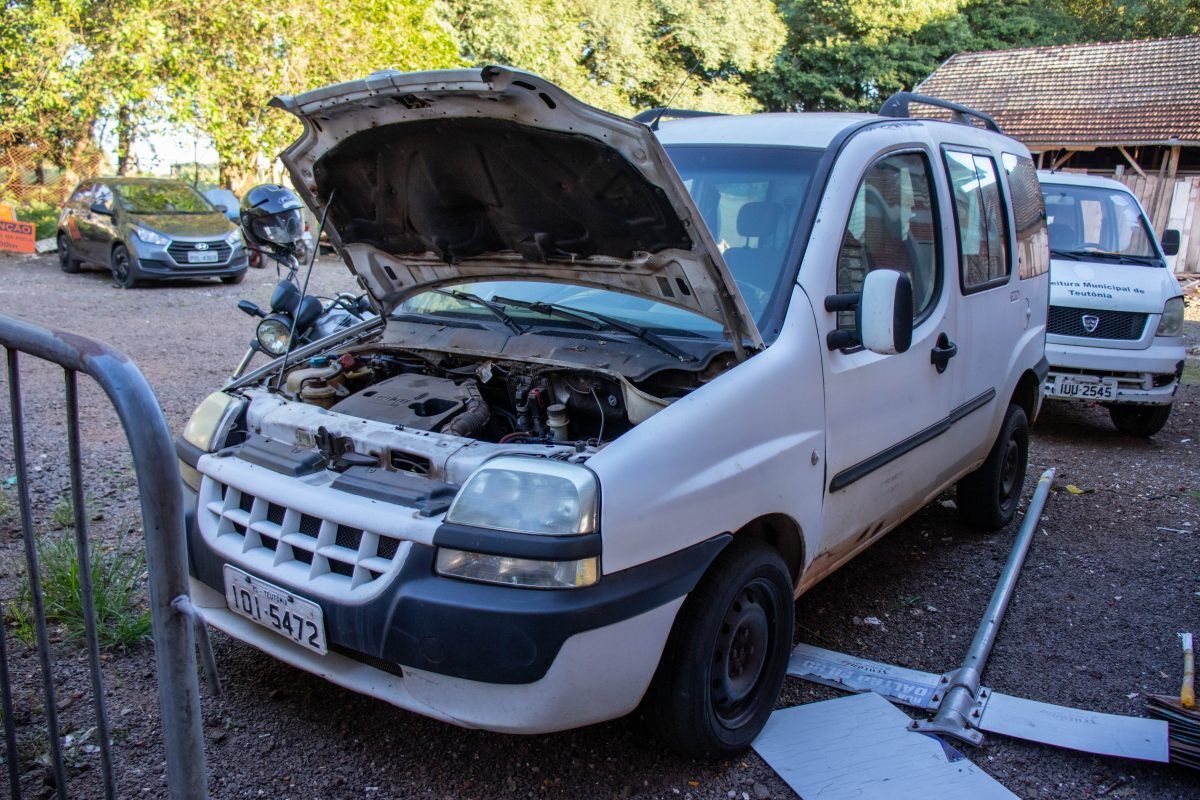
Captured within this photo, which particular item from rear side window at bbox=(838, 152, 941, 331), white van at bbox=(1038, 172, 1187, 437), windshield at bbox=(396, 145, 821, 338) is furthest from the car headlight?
windshield at bbox=(396, 145, 821, 338)

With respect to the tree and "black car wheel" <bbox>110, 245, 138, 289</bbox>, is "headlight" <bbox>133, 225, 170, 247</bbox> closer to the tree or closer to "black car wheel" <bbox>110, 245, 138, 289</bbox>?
"black car wheel" <bbox>110, 245, 138, 289</bbox>

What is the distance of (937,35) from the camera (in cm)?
2959

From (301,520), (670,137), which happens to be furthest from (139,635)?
(670,137)

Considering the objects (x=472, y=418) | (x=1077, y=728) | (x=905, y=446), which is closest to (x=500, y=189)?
(x=472, y=418)

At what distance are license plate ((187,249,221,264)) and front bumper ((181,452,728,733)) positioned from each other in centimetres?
1252

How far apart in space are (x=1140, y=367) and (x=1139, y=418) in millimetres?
641

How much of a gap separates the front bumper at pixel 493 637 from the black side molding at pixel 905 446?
0.85 metres

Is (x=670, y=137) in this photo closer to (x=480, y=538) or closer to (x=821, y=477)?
(x=821, y=477)

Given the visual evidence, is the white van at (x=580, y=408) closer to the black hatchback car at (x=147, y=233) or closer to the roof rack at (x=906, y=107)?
the roof rack at (x=906, y=107)

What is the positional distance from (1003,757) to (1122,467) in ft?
14.2

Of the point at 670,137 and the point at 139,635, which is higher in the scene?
the point at 670,137

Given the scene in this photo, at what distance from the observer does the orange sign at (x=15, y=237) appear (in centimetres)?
643

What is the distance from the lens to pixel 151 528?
5.53 ft

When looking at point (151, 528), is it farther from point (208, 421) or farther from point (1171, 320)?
point (1171, 320)
